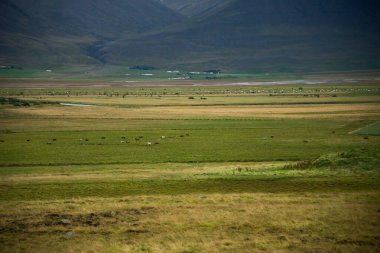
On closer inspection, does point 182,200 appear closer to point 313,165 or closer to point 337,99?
point 313,165

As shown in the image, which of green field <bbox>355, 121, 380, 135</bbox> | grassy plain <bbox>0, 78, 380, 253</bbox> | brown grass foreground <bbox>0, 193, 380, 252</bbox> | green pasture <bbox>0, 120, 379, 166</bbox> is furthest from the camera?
green field <bbox>355, 121, 380, 135</bbox>

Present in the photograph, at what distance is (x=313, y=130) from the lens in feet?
222

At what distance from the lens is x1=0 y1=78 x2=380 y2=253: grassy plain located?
72.1ft

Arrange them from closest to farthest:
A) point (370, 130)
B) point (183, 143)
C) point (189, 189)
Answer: point (189, 189) → point (183, 143) → point (370, 130)

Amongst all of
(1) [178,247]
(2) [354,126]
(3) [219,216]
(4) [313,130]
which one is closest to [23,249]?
(1) [178,247]

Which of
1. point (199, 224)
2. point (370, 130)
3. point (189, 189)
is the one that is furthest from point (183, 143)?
point (199, 224)

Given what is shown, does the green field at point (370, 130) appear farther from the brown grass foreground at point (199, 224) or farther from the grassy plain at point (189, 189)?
the brown grass foreground at point (199, 224)

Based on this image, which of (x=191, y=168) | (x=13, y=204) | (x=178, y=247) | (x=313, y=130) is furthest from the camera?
(x=313, y=130)

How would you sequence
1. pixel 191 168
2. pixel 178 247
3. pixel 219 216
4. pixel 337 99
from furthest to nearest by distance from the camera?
pixel 337 99, pixel 191 168, pixel 219 216, pixel 178 247

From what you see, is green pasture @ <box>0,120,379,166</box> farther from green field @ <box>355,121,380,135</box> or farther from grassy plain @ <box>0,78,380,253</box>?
green field @ <box>355,121,380,135</box>

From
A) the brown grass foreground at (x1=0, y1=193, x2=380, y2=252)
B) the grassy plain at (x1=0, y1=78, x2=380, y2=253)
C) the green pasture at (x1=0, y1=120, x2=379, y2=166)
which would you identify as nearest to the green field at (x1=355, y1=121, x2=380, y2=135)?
the grassy plain at (x1=0, y1=78, x2=380, y2=253)

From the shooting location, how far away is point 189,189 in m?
31.5

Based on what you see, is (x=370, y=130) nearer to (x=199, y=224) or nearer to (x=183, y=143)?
(x=183, y=143)

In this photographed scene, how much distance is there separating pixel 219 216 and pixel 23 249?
9018mm
